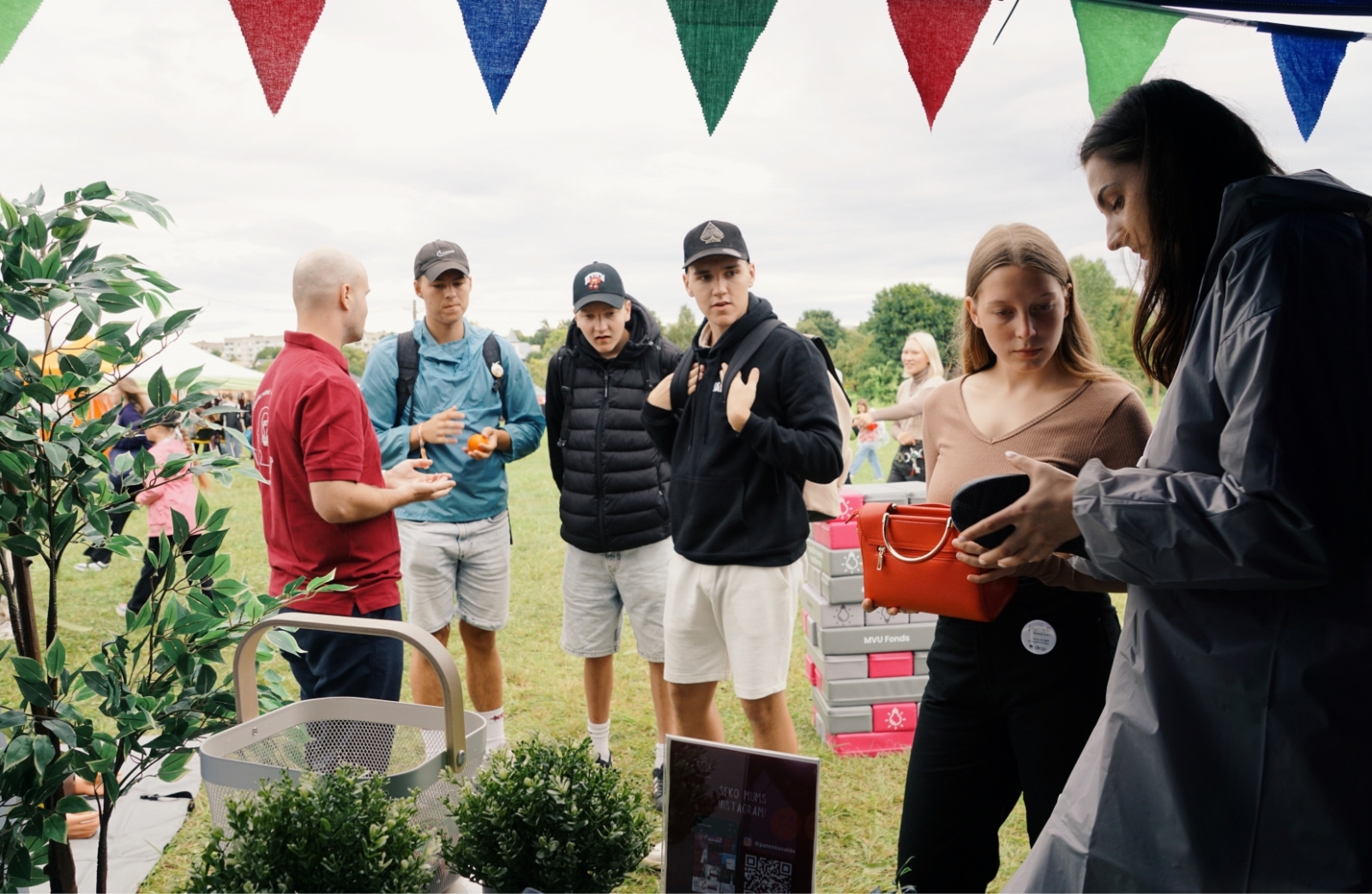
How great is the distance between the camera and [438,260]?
3502 mm

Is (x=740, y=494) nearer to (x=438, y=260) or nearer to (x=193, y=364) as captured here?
(x=438, y=260)

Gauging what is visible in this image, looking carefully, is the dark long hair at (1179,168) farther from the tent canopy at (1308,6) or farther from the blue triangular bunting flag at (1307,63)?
the blue triangular bunting flag at (1307,63)

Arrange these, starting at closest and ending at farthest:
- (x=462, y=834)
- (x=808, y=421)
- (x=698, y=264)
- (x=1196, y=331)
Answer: (x=462, y=834)
(x=1196, y=331)
(x=808, y=421)
(x=698, y=264)

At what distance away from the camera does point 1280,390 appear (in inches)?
39.2

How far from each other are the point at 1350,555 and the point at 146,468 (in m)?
1.73

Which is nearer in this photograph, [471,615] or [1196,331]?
[1196,331]

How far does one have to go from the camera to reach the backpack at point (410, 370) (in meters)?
3.54

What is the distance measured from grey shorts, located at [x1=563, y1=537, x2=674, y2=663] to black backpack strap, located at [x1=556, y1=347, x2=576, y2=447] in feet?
1.37

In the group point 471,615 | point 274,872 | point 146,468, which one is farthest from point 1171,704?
point 471,615

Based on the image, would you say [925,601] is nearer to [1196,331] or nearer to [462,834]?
[1196,331]

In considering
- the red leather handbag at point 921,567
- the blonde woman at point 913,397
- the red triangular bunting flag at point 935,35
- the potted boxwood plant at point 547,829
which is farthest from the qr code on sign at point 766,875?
the blonde woman at point 913,397

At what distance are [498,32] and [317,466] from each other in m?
1.26

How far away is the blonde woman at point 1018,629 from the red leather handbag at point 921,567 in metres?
0.05

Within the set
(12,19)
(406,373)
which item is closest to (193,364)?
(406,373)
